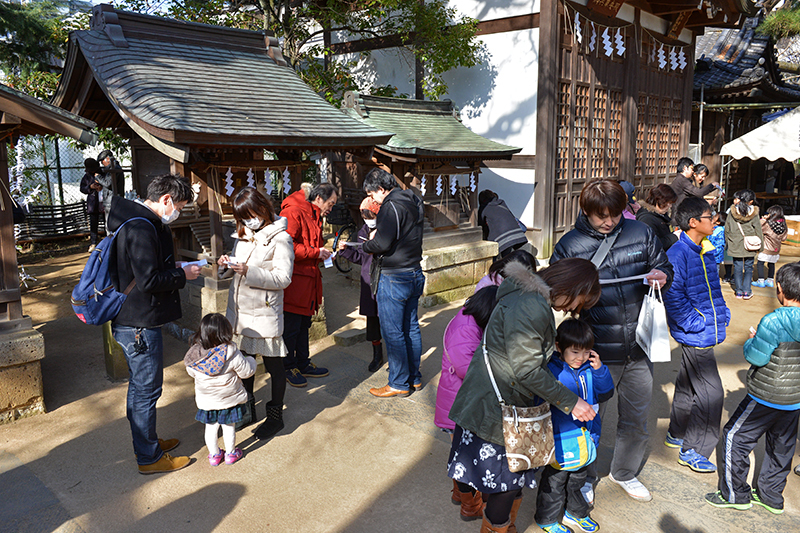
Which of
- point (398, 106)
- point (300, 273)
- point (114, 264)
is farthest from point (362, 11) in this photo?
point (114, 264)

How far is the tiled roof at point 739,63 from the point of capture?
48.6 feet

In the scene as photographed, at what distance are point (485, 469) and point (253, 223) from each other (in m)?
2.42

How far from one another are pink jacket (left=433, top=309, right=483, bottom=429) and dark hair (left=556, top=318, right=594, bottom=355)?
447mm

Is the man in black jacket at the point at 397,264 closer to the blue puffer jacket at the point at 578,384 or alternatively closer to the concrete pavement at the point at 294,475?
the concrete pavement at the point at 294,475

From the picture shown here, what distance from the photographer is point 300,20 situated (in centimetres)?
1044

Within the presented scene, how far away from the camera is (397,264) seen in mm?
4984

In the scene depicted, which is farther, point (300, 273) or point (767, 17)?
point (767, 17)

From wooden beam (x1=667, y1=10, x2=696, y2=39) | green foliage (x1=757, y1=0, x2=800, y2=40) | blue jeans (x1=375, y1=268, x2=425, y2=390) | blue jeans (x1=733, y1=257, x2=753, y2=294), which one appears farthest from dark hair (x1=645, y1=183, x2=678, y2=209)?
green foliage (x1=757, y1=0, x2=800, y2=40)

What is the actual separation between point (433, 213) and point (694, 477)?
18.2 ft

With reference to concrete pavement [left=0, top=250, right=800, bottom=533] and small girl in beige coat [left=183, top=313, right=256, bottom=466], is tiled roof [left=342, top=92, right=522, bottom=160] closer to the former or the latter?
concrete pavement [left=0, top=250, right=800, bottom=533]

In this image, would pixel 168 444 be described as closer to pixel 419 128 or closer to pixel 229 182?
pixel 229 182

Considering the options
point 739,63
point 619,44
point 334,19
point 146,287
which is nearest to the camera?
point 146,287

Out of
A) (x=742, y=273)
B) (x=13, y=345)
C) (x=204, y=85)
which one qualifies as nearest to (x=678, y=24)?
A: (x=742, y=273)

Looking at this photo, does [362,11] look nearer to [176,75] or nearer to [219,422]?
[176,75]
